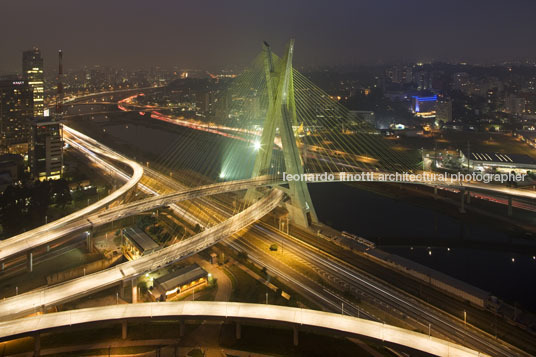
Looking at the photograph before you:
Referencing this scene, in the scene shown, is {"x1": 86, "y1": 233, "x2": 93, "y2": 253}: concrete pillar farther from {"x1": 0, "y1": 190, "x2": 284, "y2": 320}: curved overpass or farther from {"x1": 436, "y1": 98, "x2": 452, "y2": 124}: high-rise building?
{"x1": 436, "y1": 98, "x2": 452, "y2": 124}: high-rise building

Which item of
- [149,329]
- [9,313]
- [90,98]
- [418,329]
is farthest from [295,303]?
[90,98]

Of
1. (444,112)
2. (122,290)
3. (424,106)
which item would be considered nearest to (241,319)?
(122,290)

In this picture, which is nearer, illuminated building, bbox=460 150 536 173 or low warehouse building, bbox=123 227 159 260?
low warehouse building, bbox=123 227 159 260

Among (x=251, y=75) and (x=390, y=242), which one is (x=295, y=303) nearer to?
(x=390, y=242)

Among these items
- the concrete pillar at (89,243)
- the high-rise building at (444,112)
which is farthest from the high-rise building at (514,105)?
the concrete pillar at (89,243)

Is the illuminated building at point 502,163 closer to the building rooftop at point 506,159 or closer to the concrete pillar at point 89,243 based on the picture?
the building rooftop at point 506,159

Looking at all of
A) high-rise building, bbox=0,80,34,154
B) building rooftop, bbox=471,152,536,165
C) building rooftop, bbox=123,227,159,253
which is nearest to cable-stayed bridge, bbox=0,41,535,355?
building rooftop, bbox=123,227,159,253
